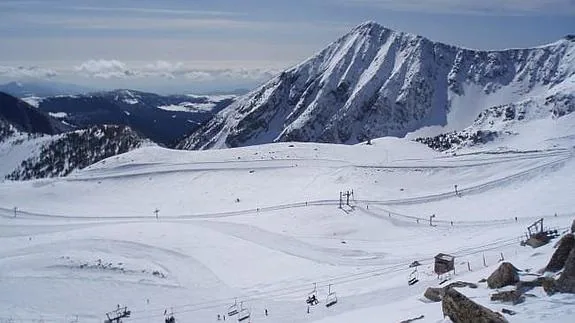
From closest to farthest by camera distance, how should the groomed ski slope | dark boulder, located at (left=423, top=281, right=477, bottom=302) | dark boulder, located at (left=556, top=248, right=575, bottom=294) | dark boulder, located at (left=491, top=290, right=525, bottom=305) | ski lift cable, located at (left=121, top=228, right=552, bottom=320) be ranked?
dark boulder, located at (left=556, top=248, right=575, bottom=294), dark boulder, located at (left=491, top=290, right=525, bottom=305), dark boulder, located at (left=423, top=281, right=477, bottom=302), the groomed ski slope, ski lift cable, located at (left=121, top=228, right=552, bottom=320)

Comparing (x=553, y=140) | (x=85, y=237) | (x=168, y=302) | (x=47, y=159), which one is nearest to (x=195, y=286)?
(x=168, y=302)

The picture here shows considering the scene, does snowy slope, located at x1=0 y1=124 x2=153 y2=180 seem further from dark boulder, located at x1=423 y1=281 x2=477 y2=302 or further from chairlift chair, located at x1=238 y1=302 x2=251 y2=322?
dark boulder, located at x1=423 y1=281 x2=477 y2=302

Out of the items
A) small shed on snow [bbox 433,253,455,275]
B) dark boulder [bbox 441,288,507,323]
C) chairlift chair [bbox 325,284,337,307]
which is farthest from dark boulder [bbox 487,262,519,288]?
chairlift chair [bbox 325,284,337,307]

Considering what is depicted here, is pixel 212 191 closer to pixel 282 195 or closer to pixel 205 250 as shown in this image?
pixel 282 195

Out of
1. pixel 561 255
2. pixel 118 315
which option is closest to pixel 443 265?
pixel 561 255

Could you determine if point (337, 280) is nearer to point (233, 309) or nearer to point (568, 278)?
point (233, 309)
